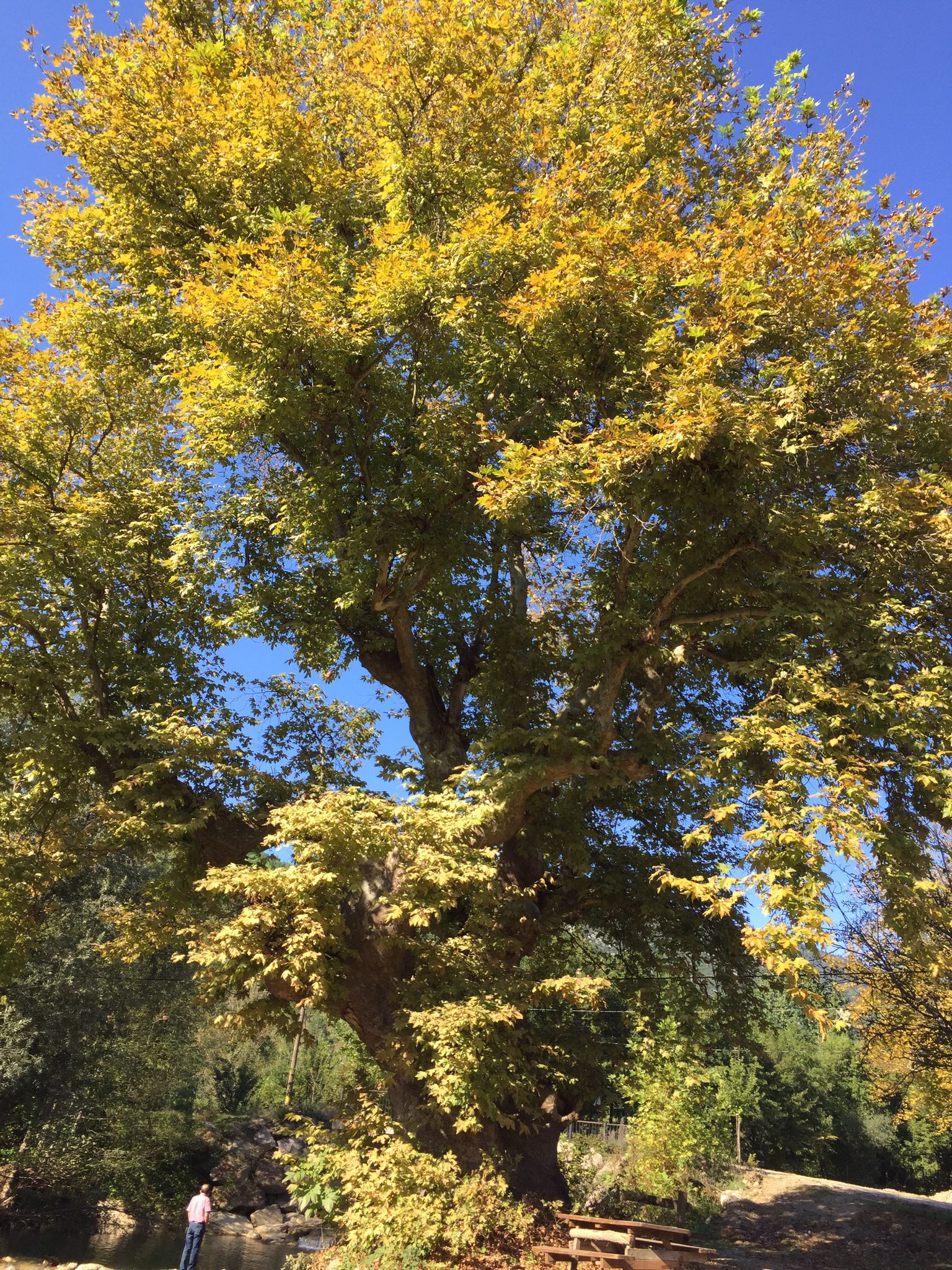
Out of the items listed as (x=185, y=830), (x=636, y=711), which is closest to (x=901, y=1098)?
(x=636, y=711)

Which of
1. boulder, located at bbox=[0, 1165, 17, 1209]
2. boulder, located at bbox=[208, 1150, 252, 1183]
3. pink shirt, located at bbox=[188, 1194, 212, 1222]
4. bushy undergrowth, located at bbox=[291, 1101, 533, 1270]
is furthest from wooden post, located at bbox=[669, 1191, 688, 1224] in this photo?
boulder, located at bbox=[208, 1150, 252, 1183]

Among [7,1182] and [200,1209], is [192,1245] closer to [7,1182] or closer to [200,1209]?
[200,1209]

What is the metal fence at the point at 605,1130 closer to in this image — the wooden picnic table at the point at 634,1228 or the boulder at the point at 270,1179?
the boulder at the point at 270,1179

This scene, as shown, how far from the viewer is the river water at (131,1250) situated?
53.7 ft

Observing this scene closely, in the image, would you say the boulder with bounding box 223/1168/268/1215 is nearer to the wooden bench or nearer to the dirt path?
the dirt path

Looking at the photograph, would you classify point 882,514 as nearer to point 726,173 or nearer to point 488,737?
point 488,737

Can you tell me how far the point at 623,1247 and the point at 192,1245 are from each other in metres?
5.91

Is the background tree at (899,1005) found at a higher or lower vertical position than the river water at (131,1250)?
higher

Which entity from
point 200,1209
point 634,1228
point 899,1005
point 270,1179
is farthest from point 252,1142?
point 634,1228

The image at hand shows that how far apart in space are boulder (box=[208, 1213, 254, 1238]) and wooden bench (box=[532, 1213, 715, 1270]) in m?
17.7

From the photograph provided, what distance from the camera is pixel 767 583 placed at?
9.98 meters

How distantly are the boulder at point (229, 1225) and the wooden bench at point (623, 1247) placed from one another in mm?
17662

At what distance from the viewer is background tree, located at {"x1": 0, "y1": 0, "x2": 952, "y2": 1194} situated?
853 cm

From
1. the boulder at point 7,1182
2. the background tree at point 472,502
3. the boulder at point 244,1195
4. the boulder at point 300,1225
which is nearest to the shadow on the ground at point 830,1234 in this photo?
the background tree at point 472,502
